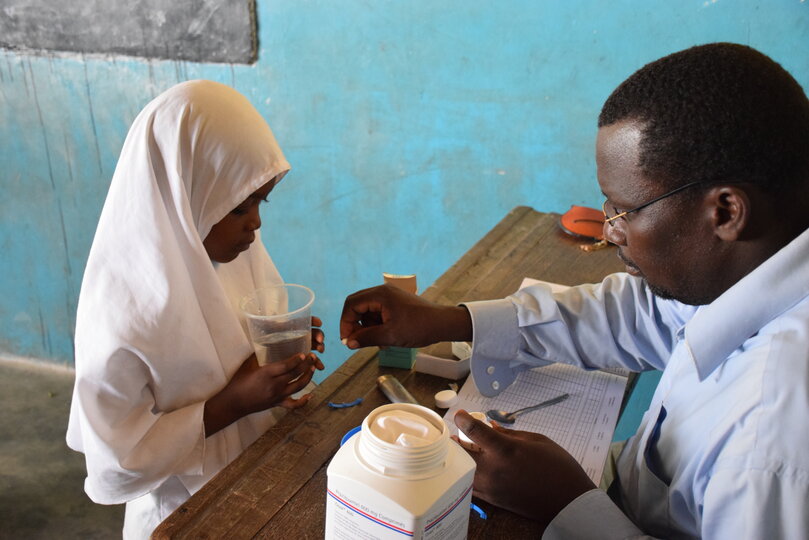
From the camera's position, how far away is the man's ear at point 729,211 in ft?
3.06

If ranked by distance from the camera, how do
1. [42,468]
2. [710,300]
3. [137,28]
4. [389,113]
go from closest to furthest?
1. [710,300]
2. [389,113]
3. [137,28]
4. [42,468]

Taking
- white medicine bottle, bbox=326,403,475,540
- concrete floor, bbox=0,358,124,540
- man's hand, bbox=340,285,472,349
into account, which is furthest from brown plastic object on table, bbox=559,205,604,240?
concrete floor, bbox=0,358,124,540

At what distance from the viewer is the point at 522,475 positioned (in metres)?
1.00

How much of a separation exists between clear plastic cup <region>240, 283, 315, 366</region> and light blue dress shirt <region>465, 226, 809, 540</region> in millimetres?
359

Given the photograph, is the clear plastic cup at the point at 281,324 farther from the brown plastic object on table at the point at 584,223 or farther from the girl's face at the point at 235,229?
the brown plastic object on table at the point at 584,223

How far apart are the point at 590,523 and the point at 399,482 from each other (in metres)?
0.38

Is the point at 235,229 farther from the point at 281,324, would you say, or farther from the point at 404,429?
the point at 404,429

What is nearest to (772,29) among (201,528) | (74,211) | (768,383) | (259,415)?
(768,383)

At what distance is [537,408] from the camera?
50.9 inches

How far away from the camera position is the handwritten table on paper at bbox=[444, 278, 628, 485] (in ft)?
3.89

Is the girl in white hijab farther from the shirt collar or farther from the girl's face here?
the shirt collar

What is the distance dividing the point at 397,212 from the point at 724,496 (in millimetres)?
2050

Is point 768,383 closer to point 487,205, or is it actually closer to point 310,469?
point 310,469

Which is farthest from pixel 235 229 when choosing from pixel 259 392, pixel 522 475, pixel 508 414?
pixel 522 475
